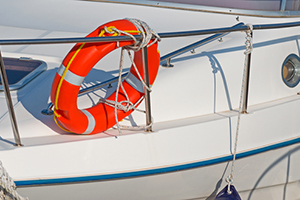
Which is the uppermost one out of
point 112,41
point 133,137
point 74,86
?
point 112,41

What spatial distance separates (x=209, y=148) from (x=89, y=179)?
0.67m

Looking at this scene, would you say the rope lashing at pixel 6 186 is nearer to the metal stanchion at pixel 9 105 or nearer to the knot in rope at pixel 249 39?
the metal stanchion at pixel 9 105

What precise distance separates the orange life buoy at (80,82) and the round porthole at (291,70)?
3.25ft

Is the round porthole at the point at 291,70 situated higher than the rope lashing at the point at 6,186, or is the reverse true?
the round porthole at the point at 291,70

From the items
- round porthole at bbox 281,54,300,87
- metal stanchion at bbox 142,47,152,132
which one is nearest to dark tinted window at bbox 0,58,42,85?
metal stanchion at bbox 142,47,152,132

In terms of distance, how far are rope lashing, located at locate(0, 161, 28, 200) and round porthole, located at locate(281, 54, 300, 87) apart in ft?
5.86

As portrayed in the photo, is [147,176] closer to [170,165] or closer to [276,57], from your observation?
[170,165]

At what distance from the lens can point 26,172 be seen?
173cm

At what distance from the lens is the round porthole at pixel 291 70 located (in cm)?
244

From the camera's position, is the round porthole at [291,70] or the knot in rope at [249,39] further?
the round porthole at [291,70]

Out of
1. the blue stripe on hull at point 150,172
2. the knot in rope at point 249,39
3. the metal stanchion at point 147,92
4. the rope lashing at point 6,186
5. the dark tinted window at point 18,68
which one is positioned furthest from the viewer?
the dark tinted window at point 18,68

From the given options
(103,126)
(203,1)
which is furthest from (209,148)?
(203,1)

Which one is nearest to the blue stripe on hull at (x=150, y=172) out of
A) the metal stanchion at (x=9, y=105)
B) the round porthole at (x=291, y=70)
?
the metal stanchion at (x=9, y=105)

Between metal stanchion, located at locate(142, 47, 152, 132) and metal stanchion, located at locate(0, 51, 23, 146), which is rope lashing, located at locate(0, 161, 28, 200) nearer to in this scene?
metal stanchion, located at locate(0, 51, 23, 146)
